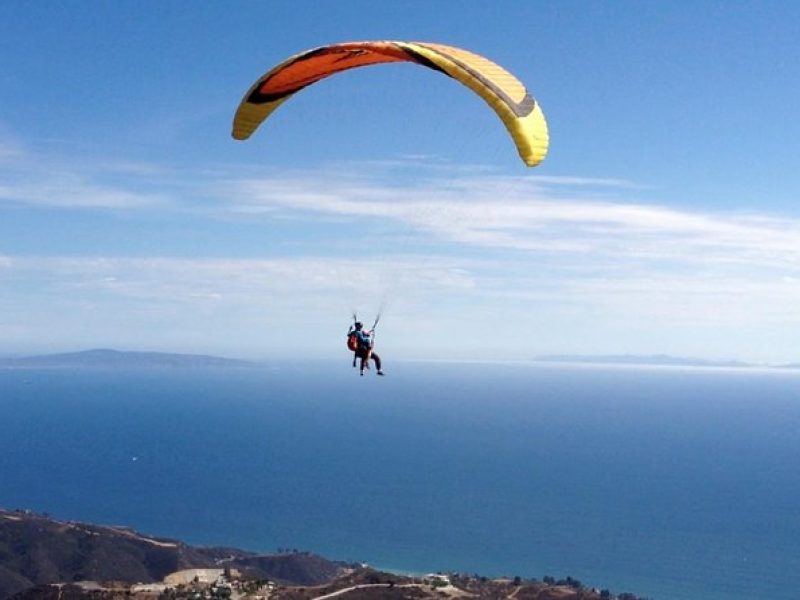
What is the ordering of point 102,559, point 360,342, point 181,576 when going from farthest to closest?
point 102,559 < point 181,576 < point 360,342

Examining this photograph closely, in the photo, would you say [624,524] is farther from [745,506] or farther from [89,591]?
[89,591]

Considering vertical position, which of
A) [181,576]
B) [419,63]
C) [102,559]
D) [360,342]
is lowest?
[102,559]

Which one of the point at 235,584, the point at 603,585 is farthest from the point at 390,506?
the point at 235,584

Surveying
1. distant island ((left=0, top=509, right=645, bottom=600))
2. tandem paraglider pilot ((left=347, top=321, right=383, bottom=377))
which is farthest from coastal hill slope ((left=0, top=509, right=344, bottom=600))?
tandem paraglider pilot ((left=347, top=321, right=383, bottom=377))

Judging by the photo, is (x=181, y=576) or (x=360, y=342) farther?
(x=181, y=576)

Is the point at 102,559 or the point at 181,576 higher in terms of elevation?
the point at 181,576

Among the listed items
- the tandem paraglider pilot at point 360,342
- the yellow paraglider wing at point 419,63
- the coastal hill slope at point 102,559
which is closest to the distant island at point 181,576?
the coastal hill slope at point 102,559

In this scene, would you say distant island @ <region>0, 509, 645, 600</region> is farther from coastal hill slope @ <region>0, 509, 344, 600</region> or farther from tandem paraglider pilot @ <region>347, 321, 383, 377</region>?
tandem paraglider pilot @ <region>347, 321, 383, 377</region>

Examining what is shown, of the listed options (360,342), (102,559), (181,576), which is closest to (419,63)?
(360,342)

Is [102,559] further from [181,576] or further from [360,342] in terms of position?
[360,342]
